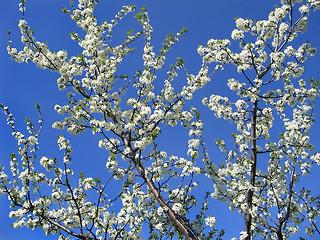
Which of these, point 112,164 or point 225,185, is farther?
point 225,185

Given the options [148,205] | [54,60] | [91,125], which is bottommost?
[148,205]

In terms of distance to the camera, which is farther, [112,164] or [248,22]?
[248,22]

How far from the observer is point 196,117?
9.68 metres

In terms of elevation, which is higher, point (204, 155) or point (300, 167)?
point (204, 155)

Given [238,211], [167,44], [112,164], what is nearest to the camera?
[112,164]

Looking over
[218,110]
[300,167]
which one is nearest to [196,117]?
[218,110]

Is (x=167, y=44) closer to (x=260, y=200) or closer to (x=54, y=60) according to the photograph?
(x=54, y=60)

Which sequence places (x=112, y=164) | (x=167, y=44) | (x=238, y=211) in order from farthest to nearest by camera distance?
(x=167, y=44), (x=238, y=211), (x=112, y=164)

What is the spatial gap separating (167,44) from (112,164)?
4888mm

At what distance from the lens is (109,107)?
29.9ft

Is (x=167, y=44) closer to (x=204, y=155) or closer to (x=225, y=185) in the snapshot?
(x=204, y=155)

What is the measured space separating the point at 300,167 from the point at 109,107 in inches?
276

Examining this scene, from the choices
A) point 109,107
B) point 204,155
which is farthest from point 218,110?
point 109,107

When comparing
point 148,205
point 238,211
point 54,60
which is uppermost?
point 54,60
